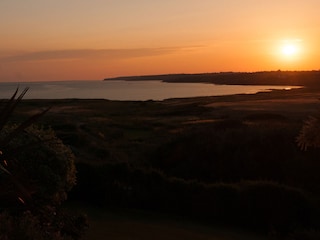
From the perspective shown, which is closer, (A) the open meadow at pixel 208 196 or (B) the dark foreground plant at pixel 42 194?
(B) the dark foreground plant at pixel 42 194

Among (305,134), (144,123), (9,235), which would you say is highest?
(305,134)

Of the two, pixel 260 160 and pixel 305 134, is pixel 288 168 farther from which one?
pixel 305 134

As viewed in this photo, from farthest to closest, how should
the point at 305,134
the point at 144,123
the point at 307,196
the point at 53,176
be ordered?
the point at 144,123 → the point at 307,196 → the point at 53,176 → the point at 305,134

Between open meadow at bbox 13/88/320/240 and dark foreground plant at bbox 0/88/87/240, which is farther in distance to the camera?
open meadow at bbox 13/88/320/240

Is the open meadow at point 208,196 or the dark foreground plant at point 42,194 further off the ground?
the dark foreground plant at point 42,194

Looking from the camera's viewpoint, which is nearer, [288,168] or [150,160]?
[288,168]

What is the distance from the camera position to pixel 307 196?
1730 cm

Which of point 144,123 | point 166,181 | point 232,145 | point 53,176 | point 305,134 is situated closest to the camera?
point 305,134

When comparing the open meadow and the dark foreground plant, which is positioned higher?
the dark foreground plant

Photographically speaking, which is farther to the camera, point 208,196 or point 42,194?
point 208,196

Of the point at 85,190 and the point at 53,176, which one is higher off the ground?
the point at 53,176

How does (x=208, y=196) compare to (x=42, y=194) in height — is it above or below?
below

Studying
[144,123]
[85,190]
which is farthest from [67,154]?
[144,123]

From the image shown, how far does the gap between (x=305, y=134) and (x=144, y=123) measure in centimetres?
4709
